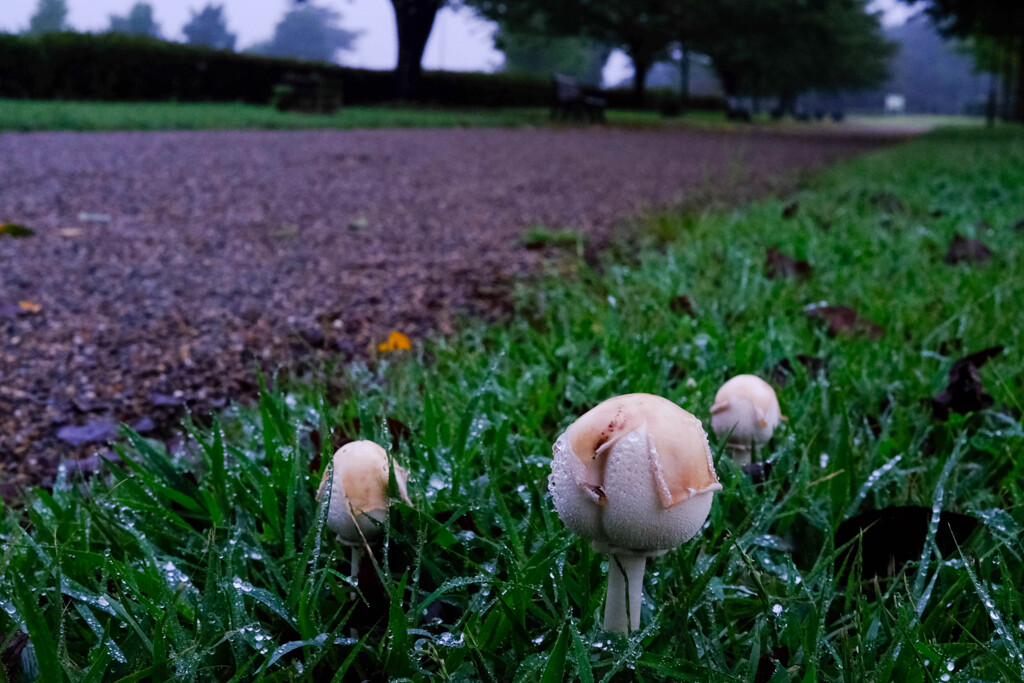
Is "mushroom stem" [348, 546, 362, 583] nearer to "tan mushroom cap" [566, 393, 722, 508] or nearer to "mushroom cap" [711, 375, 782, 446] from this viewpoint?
"tan mushroom cap" [566, 393, 722, 508]

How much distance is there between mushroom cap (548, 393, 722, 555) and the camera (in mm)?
830

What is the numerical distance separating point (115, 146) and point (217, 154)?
3.45 feet

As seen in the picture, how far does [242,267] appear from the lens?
10.1ft

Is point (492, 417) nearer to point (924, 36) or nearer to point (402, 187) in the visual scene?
point (402, 187)

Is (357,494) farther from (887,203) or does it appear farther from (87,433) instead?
(887,203)

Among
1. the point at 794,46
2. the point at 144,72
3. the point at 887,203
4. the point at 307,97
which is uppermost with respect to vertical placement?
the point at 794,46

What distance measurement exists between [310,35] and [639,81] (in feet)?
352

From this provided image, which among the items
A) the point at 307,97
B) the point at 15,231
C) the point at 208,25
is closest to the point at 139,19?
the point at 208,25

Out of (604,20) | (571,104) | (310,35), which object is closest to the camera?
(571,104)

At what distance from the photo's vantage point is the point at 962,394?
5.45 feet

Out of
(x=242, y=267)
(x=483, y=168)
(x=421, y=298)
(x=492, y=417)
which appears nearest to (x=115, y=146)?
(x=483, y=168)

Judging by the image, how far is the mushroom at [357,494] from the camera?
3.62 ft

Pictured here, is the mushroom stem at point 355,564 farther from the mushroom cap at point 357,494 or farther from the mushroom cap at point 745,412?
the mushroom cap at point 745,412

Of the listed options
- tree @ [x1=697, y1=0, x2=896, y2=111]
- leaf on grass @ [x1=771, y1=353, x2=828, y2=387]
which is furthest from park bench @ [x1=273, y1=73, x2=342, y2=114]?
tree @ [x1=697, y1=0, x2=896, y2=111]
